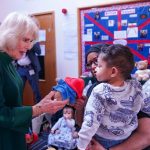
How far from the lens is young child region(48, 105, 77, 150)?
2.88m

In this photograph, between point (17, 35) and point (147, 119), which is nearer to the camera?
→ point (17, 35)

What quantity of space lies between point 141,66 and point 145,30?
26.6 inches

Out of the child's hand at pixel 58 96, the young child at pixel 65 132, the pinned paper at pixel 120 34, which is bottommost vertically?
the young child at pixel 65 132

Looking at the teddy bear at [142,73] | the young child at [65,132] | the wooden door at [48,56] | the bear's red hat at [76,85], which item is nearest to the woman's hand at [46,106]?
the bear's red hat at [76,85]

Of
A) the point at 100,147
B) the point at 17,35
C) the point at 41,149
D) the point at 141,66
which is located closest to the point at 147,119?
the point at 100,147

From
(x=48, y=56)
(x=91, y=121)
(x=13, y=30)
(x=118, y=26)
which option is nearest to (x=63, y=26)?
(x=48, y=56)

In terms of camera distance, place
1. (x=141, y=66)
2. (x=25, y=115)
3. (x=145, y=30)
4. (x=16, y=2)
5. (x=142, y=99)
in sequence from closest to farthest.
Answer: (x=25, y=115), (x=142, y=99), (x=141, y=66), (x=145, y=30), (x=16, y=2)

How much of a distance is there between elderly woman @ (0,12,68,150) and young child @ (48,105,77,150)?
1.58 m

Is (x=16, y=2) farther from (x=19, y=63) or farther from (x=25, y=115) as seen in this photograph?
(x=25, y=115)

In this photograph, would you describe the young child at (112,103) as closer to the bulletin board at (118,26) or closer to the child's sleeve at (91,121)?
the child's sleeve at (91,121)

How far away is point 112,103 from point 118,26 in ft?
8.21

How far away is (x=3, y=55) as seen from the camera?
1.27 meters

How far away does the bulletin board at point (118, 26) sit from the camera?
342 cm

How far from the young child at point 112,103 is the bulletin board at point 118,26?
7.25ft
